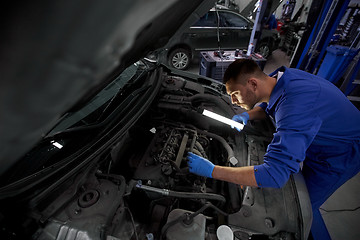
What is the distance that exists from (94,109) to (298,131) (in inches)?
61.3

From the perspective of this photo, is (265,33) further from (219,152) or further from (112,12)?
(112,12)

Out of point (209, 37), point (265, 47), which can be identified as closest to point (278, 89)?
point (209, 37)

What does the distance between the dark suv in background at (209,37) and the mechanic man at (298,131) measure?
3511 millimetres

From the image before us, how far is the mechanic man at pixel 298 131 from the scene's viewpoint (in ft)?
3.94

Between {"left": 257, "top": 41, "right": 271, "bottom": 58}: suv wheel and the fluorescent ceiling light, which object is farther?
{"left": 257, "top": 41, "right": 271, "bottom": 58}: suv wheel

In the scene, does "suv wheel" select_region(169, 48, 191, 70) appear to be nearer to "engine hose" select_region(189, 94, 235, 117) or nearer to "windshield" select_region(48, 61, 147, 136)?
"windshield" select_region(48, 61, 147, 136)

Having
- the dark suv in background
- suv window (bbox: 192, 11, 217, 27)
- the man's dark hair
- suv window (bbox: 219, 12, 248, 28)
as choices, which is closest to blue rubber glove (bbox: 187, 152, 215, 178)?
the man's dark hair

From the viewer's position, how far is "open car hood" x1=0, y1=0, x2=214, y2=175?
23 cm

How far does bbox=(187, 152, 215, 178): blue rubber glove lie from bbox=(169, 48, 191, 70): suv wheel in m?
3.92

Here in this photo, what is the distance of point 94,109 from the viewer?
157 centimetres

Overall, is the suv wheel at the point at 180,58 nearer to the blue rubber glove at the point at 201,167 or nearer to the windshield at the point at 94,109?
the windshield at the point at 94,109

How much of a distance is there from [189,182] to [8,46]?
145cm

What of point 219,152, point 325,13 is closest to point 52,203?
point 219,152

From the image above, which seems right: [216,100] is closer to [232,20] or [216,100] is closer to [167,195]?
[167,195]
